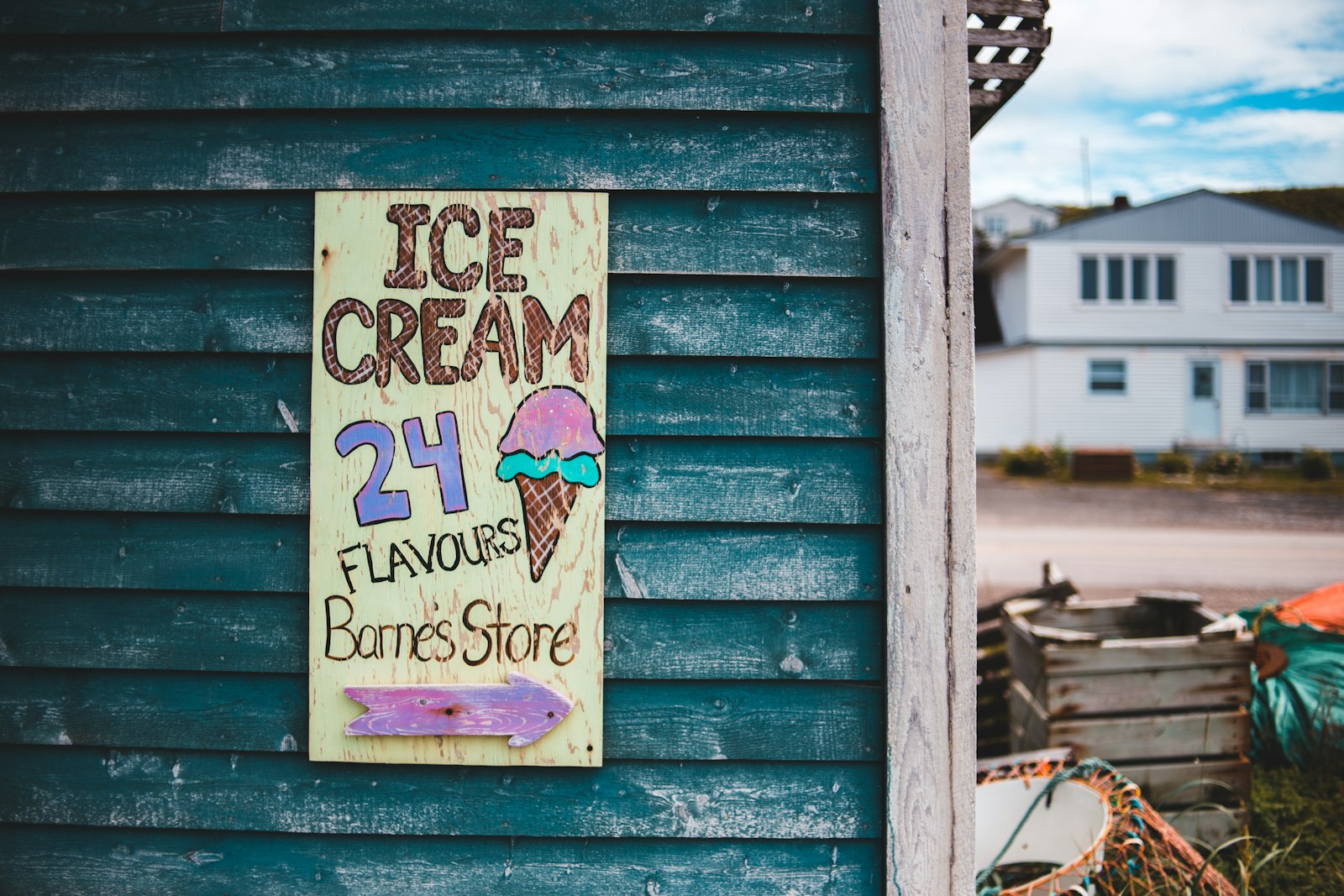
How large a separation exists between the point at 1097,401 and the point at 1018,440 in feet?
6.42

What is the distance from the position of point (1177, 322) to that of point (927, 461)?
69.5 feet

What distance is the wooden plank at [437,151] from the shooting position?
6.06 ft

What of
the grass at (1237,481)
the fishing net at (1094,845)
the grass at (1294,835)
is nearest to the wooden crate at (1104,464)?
the grass at (1237,481)

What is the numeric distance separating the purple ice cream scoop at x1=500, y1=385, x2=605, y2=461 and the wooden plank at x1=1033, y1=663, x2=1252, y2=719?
2454mm

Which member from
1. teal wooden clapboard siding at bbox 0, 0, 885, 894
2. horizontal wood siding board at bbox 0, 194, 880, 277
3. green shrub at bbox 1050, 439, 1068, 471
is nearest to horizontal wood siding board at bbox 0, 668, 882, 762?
teal wooden clapboard siding at bbox 0, 0, 885, 894

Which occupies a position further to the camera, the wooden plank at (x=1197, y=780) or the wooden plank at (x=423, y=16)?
the wooden plank at (x=1197, y=780)

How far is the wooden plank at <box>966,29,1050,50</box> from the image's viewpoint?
2104mm

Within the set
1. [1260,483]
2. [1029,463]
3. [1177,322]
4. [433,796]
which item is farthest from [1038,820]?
[1177,322]

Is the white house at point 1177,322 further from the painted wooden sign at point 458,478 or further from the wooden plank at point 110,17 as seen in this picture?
the wooden plank at point 110,17

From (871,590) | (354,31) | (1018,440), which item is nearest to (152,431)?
(354,31)

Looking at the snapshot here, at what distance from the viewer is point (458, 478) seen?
1.83 meters

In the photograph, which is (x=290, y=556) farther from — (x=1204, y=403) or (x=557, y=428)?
(x=1204, y=403)

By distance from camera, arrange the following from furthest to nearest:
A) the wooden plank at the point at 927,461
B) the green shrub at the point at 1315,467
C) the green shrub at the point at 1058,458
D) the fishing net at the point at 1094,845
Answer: the green shrub at the point at 1058,458 < the green shrub at the point at 1315,467 < the fishing net at the point at 1094,845 < the wooden plank at the point at 927,461

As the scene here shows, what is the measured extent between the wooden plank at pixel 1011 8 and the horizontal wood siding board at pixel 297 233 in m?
0.69
